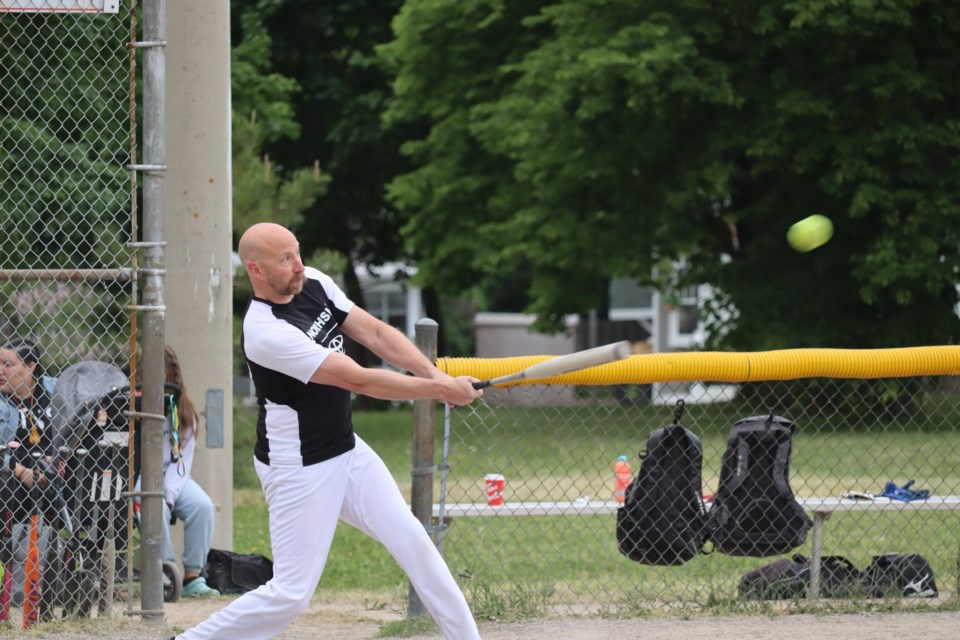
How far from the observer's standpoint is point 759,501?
22.2ft

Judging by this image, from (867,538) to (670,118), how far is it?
1229cm

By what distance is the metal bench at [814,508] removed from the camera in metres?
6.90

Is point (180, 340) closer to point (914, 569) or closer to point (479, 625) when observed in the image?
point (479, 625)

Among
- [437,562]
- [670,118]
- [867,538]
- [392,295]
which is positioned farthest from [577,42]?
[392,295]

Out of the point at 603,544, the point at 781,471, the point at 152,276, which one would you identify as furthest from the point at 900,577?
the point at 152,276

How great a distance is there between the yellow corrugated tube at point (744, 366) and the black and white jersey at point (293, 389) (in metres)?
1.18

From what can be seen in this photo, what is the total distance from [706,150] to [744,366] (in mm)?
14111

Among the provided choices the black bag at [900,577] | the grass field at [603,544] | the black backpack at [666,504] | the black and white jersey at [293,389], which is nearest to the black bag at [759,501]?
the black backpack at [666,504]

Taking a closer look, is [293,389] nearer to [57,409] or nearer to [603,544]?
[57,409]

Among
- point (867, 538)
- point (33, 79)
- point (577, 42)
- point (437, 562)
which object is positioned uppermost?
point (577, 42)

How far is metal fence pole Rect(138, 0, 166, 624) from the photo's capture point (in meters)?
6.56

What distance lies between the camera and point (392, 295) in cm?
5306

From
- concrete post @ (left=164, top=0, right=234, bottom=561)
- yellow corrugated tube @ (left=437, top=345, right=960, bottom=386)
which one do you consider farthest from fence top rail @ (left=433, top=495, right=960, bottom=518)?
concrete post @ (left=164, top=0, right=234, bottom=561)

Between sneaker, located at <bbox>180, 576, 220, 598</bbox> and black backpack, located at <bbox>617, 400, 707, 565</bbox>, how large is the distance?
2.64 metres
